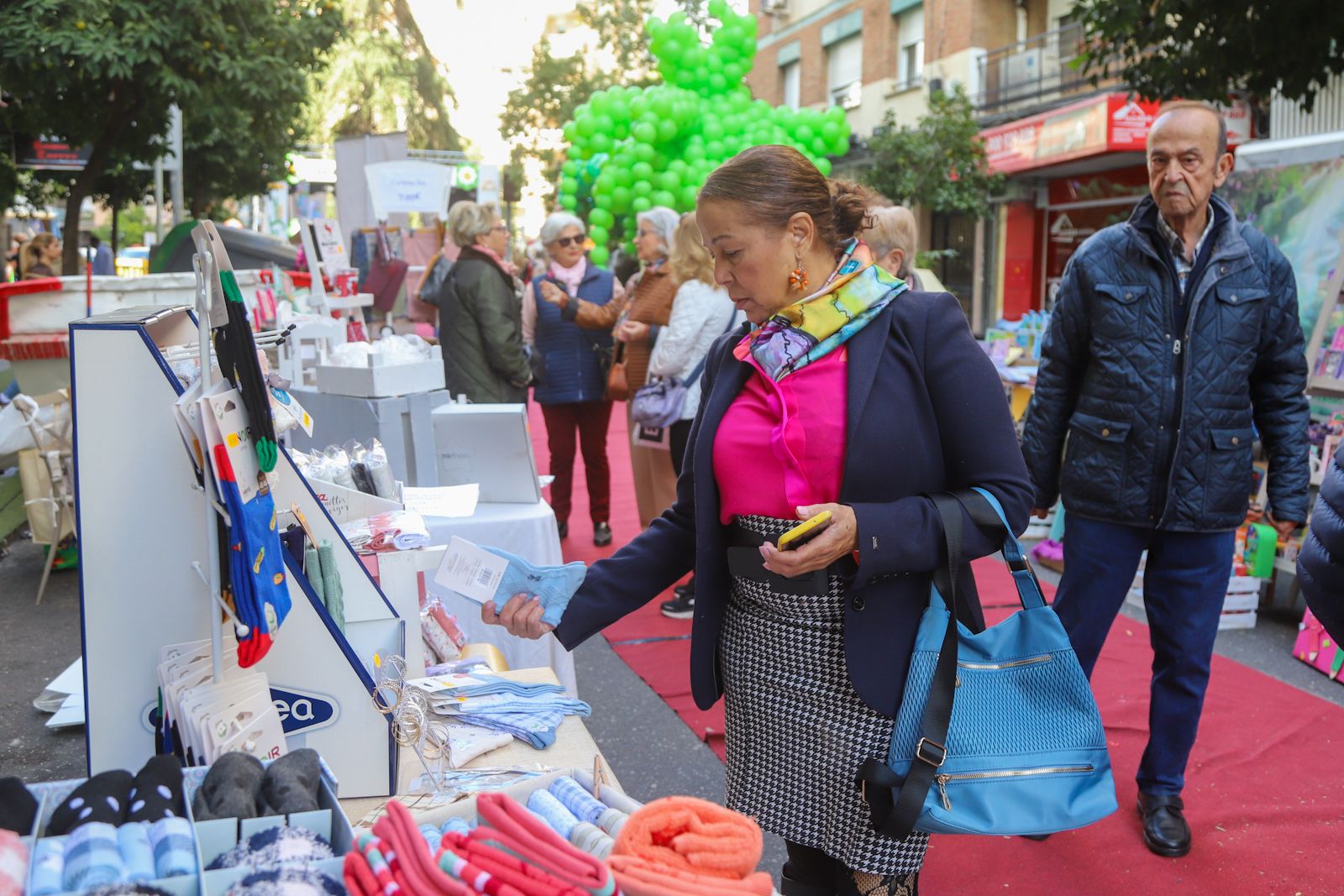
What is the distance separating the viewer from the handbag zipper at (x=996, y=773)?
5.52ft

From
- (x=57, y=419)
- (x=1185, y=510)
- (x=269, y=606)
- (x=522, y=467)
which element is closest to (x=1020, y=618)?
(x=269, y=606)

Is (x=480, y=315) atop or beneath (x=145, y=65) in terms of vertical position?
beneath

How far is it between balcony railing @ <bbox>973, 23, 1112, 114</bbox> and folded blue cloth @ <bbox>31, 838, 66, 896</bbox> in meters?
16.1

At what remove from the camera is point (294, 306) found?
23.2 feet

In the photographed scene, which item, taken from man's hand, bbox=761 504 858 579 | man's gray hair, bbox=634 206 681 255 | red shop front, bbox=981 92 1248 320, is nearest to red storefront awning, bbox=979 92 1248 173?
red shop front, bbox=981 92 1248 320

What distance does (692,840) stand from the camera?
121 cm

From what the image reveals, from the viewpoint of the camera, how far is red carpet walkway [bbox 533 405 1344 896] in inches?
114

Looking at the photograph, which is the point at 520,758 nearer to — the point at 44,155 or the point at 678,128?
the point at 678,128

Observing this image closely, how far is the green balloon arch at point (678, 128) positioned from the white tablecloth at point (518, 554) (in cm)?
696

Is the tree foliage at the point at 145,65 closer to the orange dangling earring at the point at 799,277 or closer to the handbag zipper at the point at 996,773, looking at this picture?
the orange dangling earring at the point at 799,277

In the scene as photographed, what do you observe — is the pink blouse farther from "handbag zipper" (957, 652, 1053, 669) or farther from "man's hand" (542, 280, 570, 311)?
"man's hand" (542, 280, 570, 311)

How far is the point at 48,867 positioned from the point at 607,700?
3209 millimetres

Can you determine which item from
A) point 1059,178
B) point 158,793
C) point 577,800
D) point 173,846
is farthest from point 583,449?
point 1059,178

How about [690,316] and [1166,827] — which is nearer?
[1166,827]
